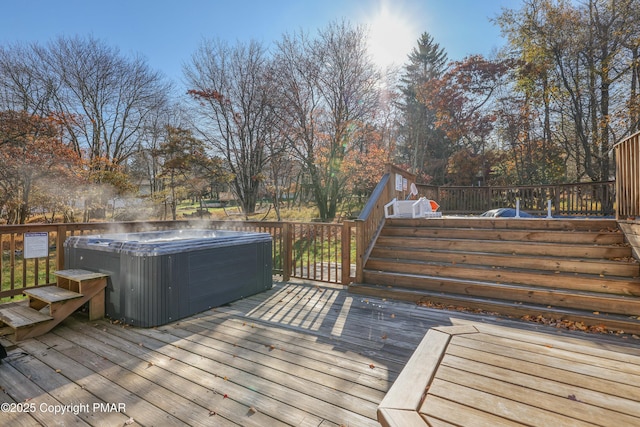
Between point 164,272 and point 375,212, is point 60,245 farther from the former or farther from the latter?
point 375,212

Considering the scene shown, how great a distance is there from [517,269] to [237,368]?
3.56 metres

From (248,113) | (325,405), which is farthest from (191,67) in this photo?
(325,405)

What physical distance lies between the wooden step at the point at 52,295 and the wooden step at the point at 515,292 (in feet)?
11.5

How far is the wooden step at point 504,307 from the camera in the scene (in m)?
2.97

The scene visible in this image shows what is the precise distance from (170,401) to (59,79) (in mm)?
14567

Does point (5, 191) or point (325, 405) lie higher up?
point (5, 191)

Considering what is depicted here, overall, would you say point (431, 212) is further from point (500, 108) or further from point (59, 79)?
point (59, 79)

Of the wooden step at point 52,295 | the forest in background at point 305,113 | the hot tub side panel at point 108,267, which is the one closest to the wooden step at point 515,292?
the hot tub side panel at point 108,267

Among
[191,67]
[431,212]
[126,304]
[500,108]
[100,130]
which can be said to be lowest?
[126,304]

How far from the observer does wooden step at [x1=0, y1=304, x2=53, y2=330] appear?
9.16 feet

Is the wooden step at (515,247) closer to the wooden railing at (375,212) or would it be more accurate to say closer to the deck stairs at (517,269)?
the deck stairs at (517,269)

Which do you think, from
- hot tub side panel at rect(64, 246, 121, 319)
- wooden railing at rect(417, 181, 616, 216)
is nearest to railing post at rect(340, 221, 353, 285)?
hot tub side panel at rect(64, 246, 121, 319)

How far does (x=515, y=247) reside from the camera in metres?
4.20

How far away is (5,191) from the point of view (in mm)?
8469
